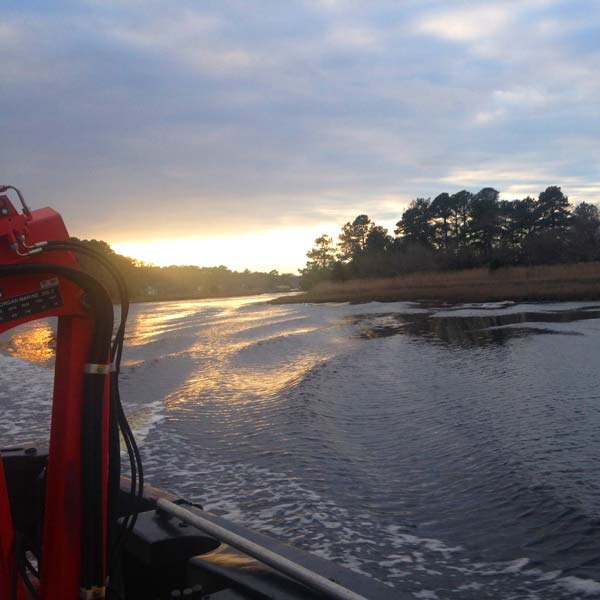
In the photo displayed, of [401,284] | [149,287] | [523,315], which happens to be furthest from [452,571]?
[149,287]

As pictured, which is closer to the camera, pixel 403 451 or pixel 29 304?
pixel 29 304

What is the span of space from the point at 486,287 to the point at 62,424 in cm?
4360

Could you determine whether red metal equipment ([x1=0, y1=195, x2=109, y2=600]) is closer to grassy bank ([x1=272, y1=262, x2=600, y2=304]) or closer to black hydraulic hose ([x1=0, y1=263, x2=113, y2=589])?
black hydraulic hose ([x1=0, y1=263, x2=113, y2=589])

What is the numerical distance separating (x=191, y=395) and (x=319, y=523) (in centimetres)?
647

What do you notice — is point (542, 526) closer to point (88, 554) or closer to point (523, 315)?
point (88, 554)

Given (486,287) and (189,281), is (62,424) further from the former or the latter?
(189,281)

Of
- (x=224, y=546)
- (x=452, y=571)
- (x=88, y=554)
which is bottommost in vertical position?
(x=452, y=571)

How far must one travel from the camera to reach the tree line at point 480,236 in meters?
55.9

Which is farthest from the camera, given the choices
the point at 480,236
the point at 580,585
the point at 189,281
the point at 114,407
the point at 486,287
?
the point at 189,281

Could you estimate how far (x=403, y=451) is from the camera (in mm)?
6891

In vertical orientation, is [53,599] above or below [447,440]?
above

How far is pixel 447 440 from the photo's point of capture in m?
7.18

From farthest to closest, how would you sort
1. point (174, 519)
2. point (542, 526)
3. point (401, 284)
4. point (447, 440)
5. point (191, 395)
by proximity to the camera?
point (401, 284) < point (191, 395) < point (447, 440) < point (542, 526) < point (174, 519)

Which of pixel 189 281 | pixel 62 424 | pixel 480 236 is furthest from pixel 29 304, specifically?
pixel 189 281
